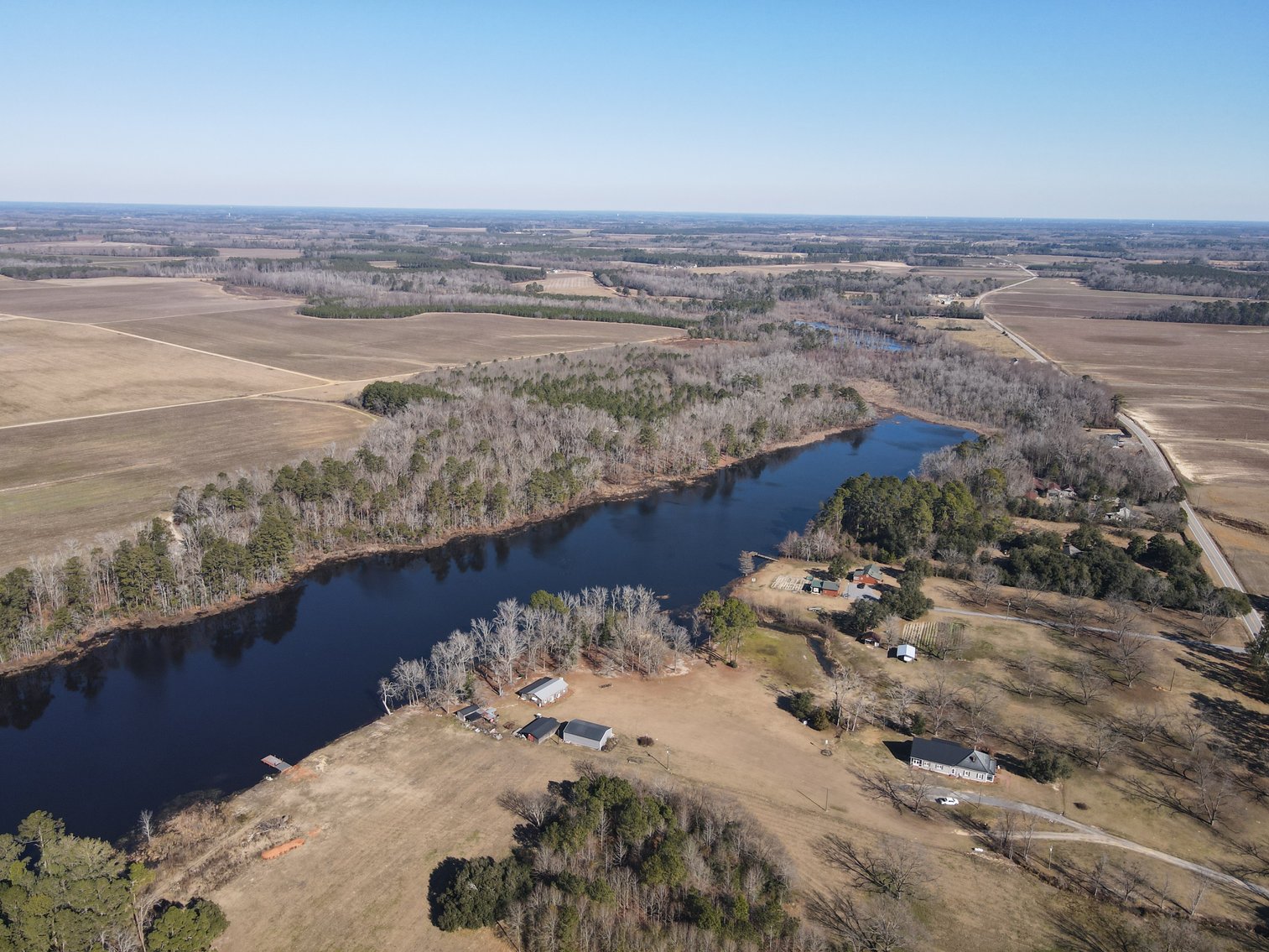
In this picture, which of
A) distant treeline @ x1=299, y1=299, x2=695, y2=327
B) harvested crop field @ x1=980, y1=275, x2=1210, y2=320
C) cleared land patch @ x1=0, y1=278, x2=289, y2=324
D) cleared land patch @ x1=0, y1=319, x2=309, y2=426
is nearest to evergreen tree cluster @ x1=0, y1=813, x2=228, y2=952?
cleared land patch @ x1=0, y1=319, x2=309, y2=426

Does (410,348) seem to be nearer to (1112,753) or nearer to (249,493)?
(249,493)

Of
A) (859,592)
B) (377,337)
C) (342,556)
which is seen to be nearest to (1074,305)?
(377,337)

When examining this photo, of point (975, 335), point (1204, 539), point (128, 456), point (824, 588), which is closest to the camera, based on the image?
point (824, 588)

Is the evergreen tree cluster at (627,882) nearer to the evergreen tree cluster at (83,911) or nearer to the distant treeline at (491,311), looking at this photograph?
the evergreen tree cluster at (83,911)

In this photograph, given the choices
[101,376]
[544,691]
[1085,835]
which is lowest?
[1085,835]

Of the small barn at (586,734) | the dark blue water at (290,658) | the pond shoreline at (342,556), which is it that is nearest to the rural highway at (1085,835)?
the small barn at (586,734)

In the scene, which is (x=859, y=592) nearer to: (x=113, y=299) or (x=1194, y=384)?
(x=1194, y=384)
